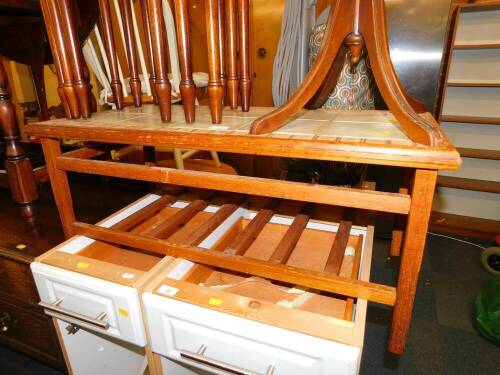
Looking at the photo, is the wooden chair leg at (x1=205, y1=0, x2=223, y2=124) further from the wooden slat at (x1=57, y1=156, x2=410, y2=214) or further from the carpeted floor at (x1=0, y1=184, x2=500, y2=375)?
the carpeted floor at (x1=0, y1=184, x2=500, y2=375)

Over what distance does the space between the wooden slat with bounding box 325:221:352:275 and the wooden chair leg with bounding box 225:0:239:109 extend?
45 cm

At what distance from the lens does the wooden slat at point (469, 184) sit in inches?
80.2

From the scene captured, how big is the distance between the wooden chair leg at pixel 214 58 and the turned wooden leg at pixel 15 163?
731 millimetres

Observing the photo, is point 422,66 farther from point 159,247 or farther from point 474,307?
point 159,247

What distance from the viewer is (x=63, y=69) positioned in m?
0.70

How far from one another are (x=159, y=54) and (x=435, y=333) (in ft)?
4.69

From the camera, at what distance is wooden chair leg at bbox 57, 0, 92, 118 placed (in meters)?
0.67

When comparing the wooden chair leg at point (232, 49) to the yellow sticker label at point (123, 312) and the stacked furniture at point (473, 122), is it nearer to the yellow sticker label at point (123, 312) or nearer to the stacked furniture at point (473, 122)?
the yellow sticker label at point (123, 312)

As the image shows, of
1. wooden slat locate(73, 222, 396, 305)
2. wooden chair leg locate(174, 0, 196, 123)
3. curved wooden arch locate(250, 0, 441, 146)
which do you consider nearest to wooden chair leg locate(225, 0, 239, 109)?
wooden chair leg locate(174, 0, 196, 123)

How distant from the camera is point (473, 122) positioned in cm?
203

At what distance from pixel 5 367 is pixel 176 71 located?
53.9 inches

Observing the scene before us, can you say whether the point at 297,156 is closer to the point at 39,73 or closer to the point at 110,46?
the point at 110,46

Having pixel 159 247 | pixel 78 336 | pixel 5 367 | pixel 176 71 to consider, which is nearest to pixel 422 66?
pixel 176 71

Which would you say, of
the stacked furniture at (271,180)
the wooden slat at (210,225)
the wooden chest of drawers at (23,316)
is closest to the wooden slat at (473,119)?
the stacked furniture at (271,180)
